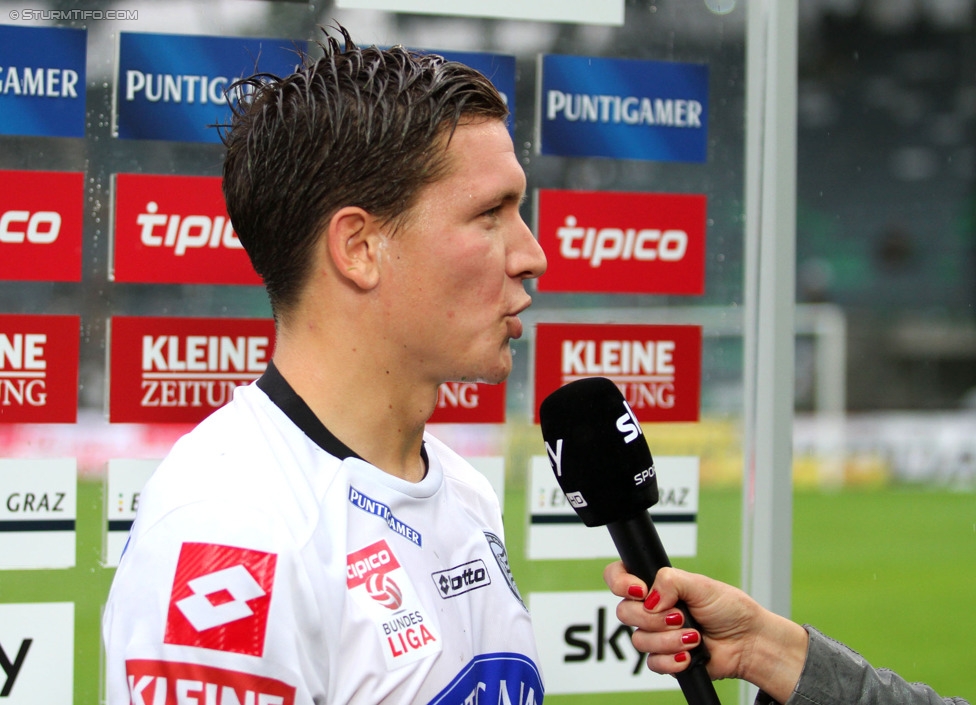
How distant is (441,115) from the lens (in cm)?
127

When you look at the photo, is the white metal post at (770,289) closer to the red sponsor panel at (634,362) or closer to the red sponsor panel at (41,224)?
the red sponsor panel at (634,362)

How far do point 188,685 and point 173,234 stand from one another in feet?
4.49

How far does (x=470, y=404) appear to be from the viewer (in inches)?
94.6

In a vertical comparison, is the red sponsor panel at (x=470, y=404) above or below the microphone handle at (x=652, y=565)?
above

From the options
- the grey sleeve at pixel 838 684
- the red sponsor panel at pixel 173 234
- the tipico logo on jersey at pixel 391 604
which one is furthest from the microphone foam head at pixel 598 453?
the red sponsor panel at pixel 173 234

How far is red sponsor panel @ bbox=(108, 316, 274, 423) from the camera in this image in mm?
2195

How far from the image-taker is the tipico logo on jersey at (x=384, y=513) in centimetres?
124

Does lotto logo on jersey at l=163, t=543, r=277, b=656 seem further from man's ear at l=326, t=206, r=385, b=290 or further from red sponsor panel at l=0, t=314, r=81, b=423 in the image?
red sponsor panel at l=0, t=314, r=81, b=423

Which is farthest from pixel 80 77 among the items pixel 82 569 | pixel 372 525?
pixel 372 525

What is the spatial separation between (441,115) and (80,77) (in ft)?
3.99

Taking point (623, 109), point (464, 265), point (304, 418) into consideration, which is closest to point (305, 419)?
point (304, 418)

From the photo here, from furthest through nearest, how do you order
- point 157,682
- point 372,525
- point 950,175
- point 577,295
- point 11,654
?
point 950,175
point 577,295
point 11,654
point 372,525
point 157,682

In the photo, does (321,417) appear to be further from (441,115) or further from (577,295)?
(577,295)

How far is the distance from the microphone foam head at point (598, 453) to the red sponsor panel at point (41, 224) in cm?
122
